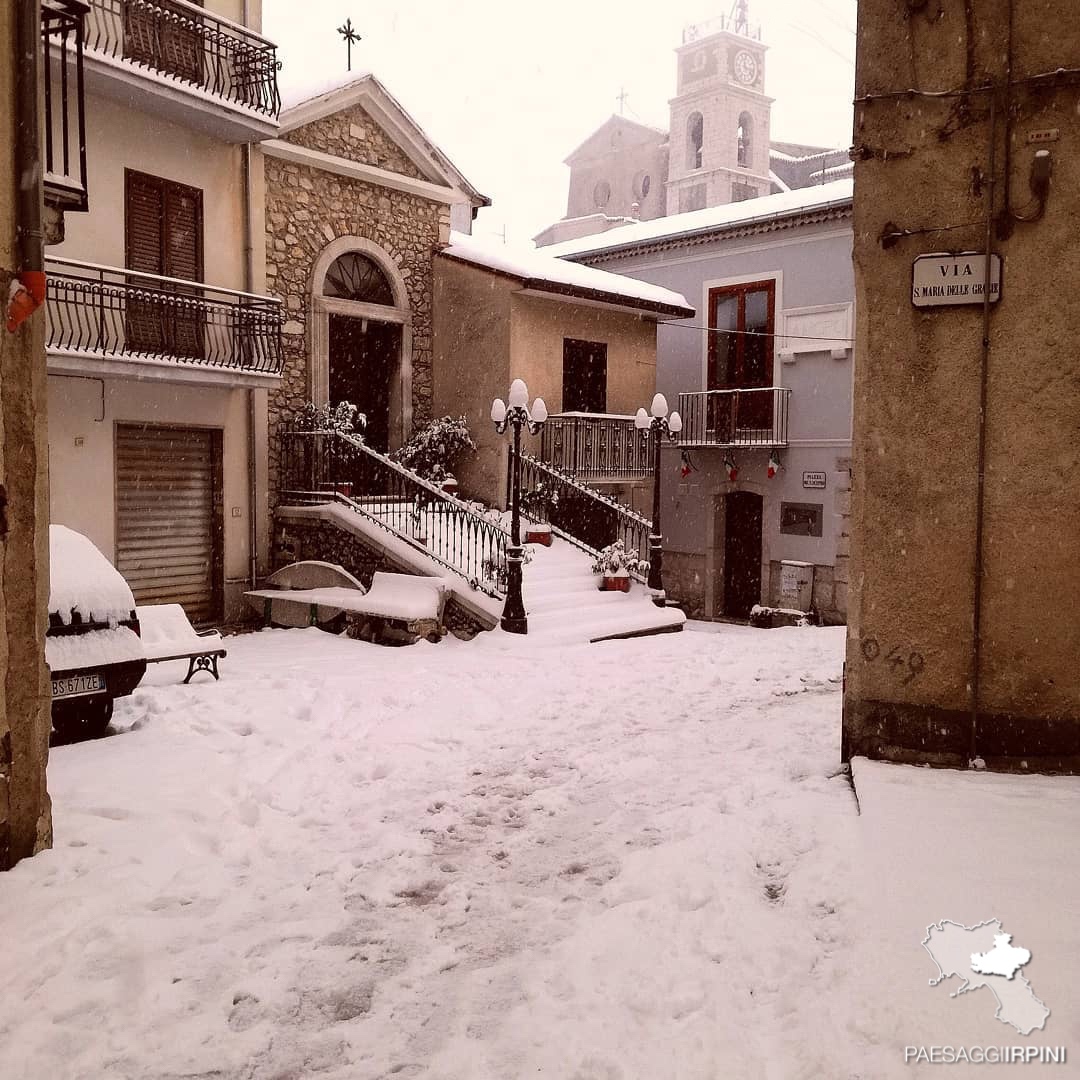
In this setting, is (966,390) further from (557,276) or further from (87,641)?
(557,276)

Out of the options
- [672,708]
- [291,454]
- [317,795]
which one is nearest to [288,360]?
[291,454]

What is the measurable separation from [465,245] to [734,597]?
31.4 ft

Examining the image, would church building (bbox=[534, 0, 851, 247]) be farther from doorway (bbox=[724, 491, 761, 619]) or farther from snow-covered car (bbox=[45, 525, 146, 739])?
snow-covered car (bbox=[45, 525, 146, 739])

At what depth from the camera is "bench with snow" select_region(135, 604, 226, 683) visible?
8230 mm

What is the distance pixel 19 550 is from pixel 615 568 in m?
9.86

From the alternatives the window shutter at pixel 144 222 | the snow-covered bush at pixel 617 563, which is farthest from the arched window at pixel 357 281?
the snow-covered bush at pixel 617 563

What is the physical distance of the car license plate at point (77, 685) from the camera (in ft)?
21.6

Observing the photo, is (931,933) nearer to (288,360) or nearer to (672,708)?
(672,708)

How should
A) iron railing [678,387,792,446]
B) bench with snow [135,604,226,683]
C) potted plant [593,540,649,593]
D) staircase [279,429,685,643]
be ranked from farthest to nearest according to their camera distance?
iron railing [678,387,792,446] < potted plant [593,540,649,593] < staircase [279,429,685,643] < bench with snow [135,604,226,683]

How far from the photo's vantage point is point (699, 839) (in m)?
5.07

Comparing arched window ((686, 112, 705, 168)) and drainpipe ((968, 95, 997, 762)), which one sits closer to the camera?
drainpipe ((968, 95, 997, 762))

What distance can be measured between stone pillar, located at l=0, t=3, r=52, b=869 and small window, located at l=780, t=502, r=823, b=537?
1668 centimetres

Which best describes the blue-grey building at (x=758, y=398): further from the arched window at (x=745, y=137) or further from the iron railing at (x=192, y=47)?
the arched window at (x=745, y=137)

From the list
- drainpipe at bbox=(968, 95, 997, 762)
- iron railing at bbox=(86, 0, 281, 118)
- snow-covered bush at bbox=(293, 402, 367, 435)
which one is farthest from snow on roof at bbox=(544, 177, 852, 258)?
drainpipe at bbox=(968, 95, 997, 762)
